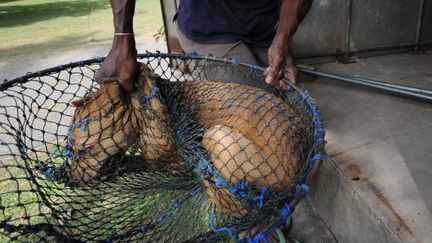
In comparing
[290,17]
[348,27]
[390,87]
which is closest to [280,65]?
[290,17]

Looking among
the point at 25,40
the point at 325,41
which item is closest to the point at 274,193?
the point at 325,41

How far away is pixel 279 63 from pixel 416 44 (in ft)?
9.12

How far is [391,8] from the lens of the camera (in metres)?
4.05

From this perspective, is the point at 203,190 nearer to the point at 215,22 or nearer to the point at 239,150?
the point at 239,150

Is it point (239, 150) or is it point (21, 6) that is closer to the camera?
point (239, 150)

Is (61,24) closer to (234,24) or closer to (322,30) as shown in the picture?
(322,30)

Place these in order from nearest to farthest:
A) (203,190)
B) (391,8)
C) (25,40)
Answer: (203,190)
(391,8)
(25,40)

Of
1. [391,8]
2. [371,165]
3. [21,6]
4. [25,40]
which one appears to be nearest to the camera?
[371,165]

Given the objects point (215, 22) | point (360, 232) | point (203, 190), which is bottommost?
point (360, 232)

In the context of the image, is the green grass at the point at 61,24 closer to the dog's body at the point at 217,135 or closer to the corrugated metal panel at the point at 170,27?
the corrugated metal panel at the point at 170,27

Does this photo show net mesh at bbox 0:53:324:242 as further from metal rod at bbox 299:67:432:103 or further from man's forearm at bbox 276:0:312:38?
metal rod at bbox 299:67:432:103

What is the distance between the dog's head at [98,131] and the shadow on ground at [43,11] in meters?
12.3

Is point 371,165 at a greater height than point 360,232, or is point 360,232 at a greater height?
point 371,165

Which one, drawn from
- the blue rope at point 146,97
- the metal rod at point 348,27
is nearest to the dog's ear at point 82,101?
the blue rope at point 146,97
